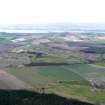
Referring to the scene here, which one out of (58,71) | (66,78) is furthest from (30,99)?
(58,71)

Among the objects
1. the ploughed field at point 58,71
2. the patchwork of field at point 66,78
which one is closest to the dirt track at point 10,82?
the ploughed field at point 58,71

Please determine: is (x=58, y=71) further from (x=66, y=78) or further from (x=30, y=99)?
(x=30, y=99)

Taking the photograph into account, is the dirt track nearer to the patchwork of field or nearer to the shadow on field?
the patchwork of field

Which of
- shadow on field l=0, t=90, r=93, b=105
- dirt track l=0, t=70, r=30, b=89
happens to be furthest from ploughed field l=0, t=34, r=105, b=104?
shadow on field l=0, t=90, r=93, b=105

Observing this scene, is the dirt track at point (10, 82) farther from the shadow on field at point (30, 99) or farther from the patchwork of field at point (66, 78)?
the shadow on field at point (30, 99)

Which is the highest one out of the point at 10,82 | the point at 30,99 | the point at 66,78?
the point at 30,99

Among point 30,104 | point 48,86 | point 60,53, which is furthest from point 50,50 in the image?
point 30,104

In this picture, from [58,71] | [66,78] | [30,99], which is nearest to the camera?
[30,99]
